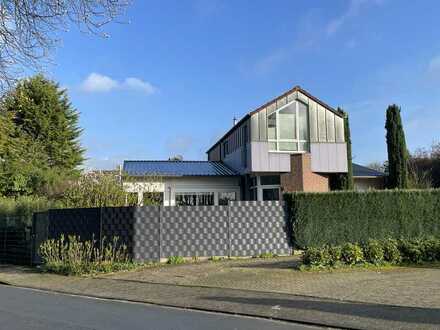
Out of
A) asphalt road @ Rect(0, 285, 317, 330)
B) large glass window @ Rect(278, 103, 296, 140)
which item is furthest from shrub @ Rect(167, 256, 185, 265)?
large glass window @ Rect(278, 103, 296, 140)

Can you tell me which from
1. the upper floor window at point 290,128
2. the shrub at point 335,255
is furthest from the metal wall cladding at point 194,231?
the upper floor window at point 290,128

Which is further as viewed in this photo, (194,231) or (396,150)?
(396,150)

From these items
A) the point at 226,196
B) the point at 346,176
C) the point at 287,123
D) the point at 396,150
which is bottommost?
the point at 226,196

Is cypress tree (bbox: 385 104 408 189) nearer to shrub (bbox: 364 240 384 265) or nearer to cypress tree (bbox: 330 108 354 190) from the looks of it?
cypress tree (bbox: 330 108 354 190)

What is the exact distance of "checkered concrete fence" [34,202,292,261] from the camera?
16062 mm

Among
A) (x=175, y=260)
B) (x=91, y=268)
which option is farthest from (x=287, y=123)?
(x=91, y=268)

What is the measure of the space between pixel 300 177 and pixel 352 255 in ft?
40.5

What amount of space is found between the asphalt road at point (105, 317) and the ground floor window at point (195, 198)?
19139mm

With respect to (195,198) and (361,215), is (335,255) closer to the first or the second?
(361,215)

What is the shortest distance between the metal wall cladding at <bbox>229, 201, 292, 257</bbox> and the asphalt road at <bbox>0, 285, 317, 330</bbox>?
274 inches

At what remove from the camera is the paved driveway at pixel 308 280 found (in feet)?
32.1

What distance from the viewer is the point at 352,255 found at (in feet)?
45.6

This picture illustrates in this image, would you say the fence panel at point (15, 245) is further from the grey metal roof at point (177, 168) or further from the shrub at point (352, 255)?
the shrub at point (352, 255)

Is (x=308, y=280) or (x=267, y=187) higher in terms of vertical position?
(x=267, y=187)
